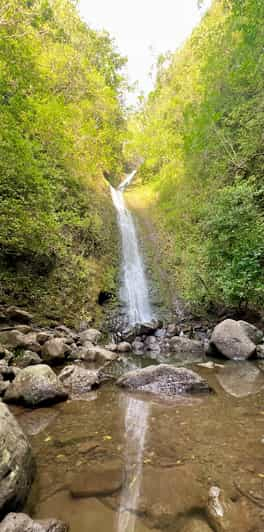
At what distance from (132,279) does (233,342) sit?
21.6 feet

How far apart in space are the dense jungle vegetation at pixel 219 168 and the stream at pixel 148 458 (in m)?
3.80

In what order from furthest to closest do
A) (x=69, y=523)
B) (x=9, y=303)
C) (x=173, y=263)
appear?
(x=173, y=263) < (x=9, y=303) < (x=69, y=523)

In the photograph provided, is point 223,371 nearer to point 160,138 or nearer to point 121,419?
point 121,419

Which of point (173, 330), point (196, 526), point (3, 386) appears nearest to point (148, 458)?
point (196, 526)

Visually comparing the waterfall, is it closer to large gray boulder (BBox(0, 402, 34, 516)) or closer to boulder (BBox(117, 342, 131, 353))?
boulder (BBox(117, 342, 131, 353))

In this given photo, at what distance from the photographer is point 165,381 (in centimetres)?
420

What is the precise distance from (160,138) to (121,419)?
18.7 m

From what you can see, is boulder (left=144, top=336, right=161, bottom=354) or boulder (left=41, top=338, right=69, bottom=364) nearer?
boulder (left=41, top=338, right=69, bottom=364)

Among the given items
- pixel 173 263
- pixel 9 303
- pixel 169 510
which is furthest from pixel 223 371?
pixel 173 263

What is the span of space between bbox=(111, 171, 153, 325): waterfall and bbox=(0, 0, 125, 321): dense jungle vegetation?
745mm

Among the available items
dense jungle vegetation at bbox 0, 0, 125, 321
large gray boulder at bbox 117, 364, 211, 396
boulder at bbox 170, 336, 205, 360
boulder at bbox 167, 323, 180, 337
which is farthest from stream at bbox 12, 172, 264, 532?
dense jungle vegetation at bbox 0, 0, 125, 321

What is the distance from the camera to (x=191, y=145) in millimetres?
11906

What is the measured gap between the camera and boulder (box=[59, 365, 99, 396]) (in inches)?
162

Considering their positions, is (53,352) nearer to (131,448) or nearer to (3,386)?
(3,386)
